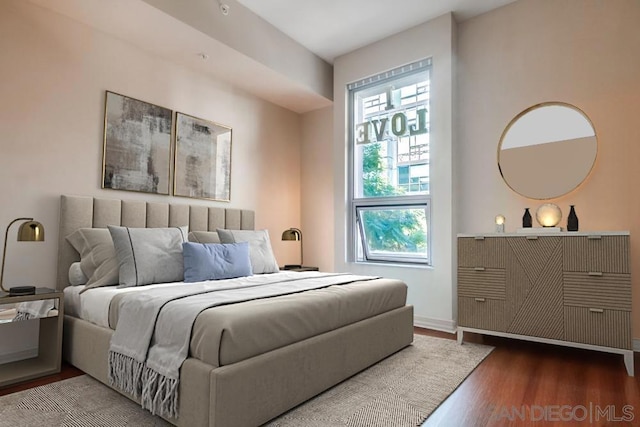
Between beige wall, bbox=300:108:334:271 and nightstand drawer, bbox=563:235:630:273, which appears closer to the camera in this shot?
nightstand drawer, bbox=563:235:630:273

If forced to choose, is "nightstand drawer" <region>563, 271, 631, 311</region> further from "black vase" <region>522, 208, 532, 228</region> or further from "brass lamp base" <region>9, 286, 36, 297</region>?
"brass lamp base" <region>9, 286, 36, 297</region>

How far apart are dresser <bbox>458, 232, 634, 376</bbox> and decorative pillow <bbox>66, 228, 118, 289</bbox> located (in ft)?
9.30

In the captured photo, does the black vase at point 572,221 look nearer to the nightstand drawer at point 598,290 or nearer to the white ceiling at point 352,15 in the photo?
the nightstand drawer at point 598,290

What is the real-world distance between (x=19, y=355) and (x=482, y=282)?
3.60 metres

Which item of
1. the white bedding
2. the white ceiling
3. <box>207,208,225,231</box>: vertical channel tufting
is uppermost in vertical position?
the white ceiling

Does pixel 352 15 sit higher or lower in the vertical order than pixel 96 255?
higher

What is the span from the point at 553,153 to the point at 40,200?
4286 mm

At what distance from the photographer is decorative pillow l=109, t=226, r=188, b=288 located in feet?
8.83

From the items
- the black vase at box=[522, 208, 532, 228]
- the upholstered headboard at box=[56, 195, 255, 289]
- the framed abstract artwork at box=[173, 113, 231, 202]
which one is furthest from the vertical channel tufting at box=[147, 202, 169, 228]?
the black vase at box=[522, 208, 532, 228]

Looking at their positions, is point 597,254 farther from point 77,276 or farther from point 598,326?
point 77,276

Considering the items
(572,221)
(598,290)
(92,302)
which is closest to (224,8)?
(92,302)

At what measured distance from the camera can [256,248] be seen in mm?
3631

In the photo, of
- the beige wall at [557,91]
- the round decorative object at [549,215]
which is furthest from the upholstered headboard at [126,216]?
the round decorative object at [549,215]

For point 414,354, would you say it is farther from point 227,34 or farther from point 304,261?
point 227,34
